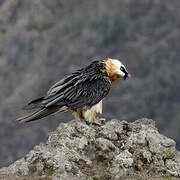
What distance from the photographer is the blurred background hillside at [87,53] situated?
89125mm

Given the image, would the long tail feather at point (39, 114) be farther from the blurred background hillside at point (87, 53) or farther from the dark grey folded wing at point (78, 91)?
the blurred background hillside at point (87, 53)

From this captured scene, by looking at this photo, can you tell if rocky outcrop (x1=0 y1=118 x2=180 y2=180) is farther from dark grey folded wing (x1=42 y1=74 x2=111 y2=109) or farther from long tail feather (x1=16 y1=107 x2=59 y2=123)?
dark grey folded wing (x1=42 y1=74 x2=111 y2=109)

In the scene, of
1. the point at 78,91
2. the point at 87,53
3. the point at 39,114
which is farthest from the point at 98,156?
the point at 87,53

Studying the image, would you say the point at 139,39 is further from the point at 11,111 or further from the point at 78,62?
the point at 11,111

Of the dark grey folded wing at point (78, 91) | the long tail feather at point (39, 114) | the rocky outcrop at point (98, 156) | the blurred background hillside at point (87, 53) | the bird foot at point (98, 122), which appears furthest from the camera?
the blurred background hillside at point (87, 53)

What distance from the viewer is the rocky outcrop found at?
12086 mm

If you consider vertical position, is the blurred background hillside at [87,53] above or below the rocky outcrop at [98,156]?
above

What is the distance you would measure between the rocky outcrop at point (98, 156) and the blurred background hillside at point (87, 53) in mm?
70327

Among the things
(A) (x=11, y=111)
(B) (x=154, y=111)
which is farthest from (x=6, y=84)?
(B) (x=154, y=111)

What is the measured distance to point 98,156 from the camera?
12.7 meters

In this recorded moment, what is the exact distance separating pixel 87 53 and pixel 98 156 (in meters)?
93.3

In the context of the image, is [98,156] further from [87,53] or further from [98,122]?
[87,53]

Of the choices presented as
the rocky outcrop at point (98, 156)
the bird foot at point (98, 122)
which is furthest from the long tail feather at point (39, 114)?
the rocky outcrop at point (98, 156)

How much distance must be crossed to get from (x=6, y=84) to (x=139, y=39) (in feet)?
90.0
